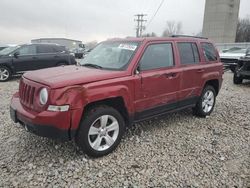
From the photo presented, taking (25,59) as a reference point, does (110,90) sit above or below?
above

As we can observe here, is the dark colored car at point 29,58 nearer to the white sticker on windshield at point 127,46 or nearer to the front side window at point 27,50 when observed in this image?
the front side window at point 27,50

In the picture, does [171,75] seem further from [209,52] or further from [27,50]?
[27,50]

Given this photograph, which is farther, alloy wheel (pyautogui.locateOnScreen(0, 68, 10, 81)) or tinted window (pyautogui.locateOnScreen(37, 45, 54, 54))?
tinted window (pyautogui.locateOnScreen(37, 45, 54, 54))

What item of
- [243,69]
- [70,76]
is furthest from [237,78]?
[70,76]

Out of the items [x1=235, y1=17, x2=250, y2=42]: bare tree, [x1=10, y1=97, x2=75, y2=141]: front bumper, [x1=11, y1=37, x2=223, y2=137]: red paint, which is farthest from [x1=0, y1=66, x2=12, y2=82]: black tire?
[x1=235, y1=17, x2=250, y2=42]: bare tree

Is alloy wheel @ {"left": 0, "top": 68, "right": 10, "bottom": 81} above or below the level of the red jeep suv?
below

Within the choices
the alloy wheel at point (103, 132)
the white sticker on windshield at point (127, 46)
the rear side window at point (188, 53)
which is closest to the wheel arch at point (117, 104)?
the alloy wheel at point (103, 132)

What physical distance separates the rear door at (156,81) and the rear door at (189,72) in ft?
0.74

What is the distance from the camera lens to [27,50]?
37.2 ft

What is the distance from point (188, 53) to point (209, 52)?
88 cm

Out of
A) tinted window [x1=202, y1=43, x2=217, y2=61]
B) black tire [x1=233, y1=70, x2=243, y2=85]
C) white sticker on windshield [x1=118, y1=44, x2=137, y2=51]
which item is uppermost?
white sticker on windshield [x1=118, y1=44, x2=137, y2=51]

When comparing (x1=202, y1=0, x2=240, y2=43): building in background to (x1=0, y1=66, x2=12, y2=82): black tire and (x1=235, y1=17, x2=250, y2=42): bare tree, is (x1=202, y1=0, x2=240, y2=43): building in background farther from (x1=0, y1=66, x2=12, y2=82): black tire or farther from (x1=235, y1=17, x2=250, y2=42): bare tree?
(x1=0, y1=66, x2=12, y2=82): black tire

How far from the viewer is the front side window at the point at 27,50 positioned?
440 inches

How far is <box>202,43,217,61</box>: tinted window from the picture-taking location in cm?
559
